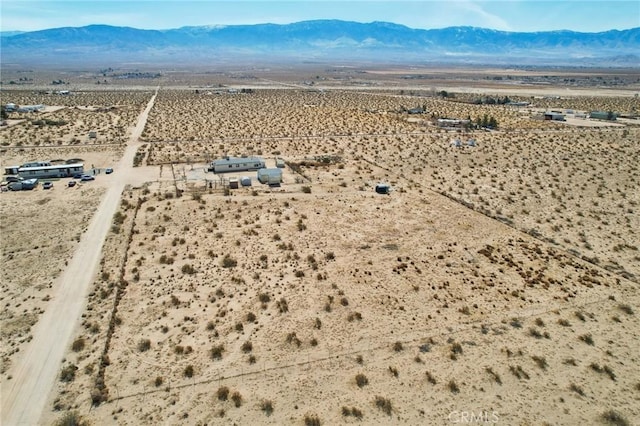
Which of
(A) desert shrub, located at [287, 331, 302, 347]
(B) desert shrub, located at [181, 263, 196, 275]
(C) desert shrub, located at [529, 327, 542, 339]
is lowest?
(A) desert shrub, located at [287, 331, 302, 347]

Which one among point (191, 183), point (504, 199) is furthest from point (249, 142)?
point (504, 199)

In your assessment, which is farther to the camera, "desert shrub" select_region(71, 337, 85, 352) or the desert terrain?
"desert shrub" select_region(71, 337, 85, 352)

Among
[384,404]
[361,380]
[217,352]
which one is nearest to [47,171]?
[217,352]

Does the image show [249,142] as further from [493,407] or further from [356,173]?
[493,407]

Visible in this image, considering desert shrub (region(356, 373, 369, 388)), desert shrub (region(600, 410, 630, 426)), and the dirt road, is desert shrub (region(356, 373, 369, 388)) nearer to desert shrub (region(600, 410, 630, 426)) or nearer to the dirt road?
desert shrub (region(600, 410, 630, 426))

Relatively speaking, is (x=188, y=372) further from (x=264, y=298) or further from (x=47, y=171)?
(x=47, y=171)

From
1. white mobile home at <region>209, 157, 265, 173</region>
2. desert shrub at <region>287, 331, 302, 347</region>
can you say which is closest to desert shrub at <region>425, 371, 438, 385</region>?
desert shrub at <region>287, 331, 302, 347</region>
